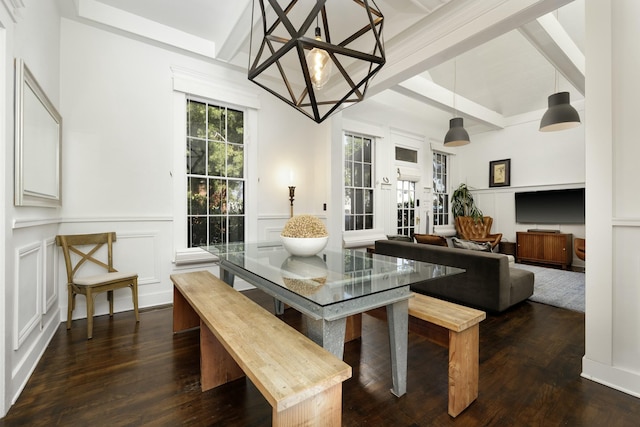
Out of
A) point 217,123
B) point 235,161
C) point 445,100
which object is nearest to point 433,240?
point 445,100

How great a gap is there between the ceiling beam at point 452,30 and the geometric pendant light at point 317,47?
0.35 m

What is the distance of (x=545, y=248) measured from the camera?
5367 millimetres

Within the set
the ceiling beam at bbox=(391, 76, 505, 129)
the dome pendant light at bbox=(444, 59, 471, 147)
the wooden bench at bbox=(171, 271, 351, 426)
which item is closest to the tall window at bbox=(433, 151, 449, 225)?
the ceiling beam at bbox=(391, 76, 505, 129)

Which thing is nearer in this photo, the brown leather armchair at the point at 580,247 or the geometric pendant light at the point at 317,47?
the geometric pendant light at the point at 317,47

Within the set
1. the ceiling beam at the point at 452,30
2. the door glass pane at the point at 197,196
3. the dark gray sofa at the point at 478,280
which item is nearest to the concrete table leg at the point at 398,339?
the dark gray sofa at the point at 478,280

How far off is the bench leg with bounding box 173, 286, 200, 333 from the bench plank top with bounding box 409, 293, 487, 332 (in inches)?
76.4

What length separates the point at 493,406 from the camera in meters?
1.55

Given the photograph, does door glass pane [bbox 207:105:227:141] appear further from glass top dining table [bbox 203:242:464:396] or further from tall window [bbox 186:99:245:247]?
glass top dining table [bbox 203:242:464:396]

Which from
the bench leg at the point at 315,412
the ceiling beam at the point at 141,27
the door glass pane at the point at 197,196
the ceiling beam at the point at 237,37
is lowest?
the bench leg at the point at 315,412

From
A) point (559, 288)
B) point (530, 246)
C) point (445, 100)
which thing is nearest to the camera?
point (559, 288)

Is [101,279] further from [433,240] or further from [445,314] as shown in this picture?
[433,240]

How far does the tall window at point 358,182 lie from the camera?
5043mm

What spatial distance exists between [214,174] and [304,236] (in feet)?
7.03

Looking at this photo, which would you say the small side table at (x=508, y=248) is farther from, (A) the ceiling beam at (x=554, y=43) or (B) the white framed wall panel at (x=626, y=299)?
→ (B) the white framed wall panel at (x=626, y=299)
